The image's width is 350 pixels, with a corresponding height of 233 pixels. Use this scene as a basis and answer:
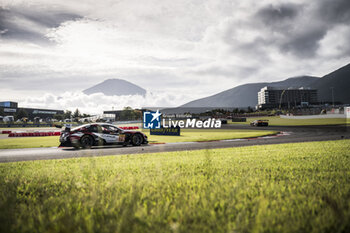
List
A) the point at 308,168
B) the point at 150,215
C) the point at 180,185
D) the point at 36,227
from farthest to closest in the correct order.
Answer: the point at 308,168, the point at 180,185, the point at 150,215, the point at 36,227

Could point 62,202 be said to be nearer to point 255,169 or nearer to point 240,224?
point 240,224

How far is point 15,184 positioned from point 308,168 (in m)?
5.64

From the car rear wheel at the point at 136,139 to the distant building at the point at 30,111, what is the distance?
119m

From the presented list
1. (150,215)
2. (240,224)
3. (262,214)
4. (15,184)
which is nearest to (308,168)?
(262,214)

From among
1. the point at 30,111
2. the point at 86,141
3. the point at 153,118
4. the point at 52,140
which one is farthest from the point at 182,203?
the point at 30,111

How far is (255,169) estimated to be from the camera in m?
4.24

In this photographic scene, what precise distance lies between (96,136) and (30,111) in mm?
131467

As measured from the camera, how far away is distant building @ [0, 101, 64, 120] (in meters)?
103

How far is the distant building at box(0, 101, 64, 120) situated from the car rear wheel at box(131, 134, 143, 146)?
4702 inches

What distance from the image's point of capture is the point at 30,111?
385ft

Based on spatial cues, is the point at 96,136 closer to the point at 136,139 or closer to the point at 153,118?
the point at 136,139

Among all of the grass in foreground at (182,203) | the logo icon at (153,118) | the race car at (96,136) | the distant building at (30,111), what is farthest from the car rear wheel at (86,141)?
the distant building at (30,111)

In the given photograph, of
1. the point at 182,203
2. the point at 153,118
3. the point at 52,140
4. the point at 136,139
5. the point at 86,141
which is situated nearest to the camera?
the point at 182,203

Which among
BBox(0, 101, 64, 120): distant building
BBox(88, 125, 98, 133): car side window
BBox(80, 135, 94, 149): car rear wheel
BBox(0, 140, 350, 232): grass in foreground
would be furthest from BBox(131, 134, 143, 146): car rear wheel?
BBox(0, 101, 64, 120): distant building
